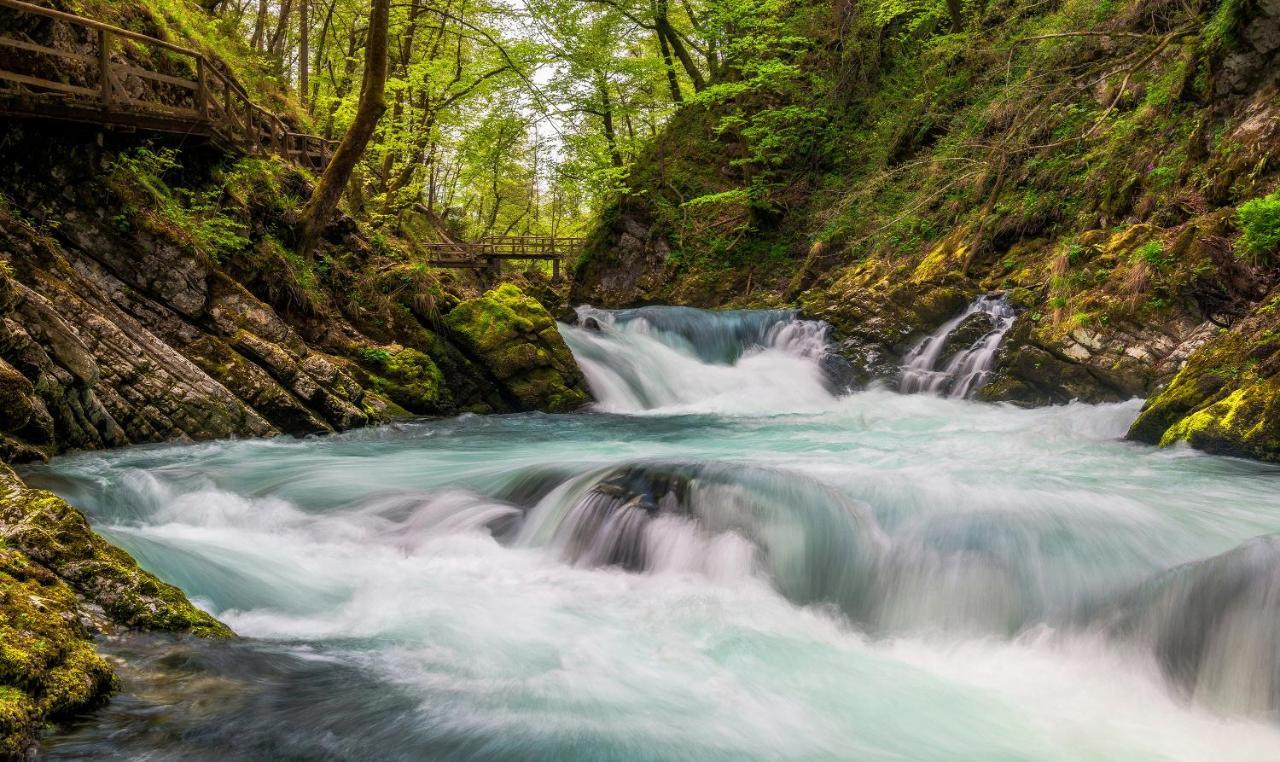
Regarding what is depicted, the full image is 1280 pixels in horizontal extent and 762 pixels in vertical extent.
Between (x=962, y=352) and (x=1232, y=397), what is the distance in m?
4.76

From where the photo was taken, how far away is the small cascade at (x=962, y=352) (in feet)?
36.7

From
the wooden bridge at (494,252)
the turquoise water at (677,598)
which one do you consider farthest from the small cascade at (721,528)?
the wooden bridge at (494,252)

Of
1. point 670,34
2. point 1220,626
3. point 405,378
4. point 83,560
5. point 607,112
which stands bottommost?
point 1220,626

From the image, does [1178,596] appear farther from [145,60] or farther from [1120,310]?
[145,60]

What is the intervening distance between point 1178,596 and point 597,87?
20.4m

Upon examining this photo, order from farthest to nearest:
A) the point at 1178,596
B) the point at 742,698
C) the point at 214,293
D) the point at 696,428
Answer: the point at 696,428 → the point at 214,293 → the point at 1178,596 → the point at 742,698

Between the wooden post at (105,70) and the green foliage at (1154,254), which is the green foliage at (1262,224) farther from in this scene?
the wooden post at (105,70)

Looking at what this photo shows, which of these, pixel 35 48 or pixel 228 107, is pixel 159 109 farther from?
pixel 228 107

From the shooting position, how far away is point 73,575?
3.14 meters

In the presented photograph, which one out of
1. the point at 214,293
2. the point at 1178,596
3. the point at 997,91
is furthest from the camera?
the point at 997,91

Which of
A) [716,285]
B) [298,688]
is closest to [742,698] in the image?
[298,688]

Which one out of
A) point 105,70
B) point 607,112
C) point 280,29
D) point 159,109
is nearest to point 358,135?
point 159,109

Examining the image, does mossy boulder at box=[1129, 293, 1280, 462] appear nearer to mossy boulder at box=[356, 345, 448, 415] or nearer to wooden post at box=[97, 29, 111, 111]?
mossy boulder at box=[356, 345, 448, 415]

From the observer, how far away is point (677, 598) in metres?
5.04
